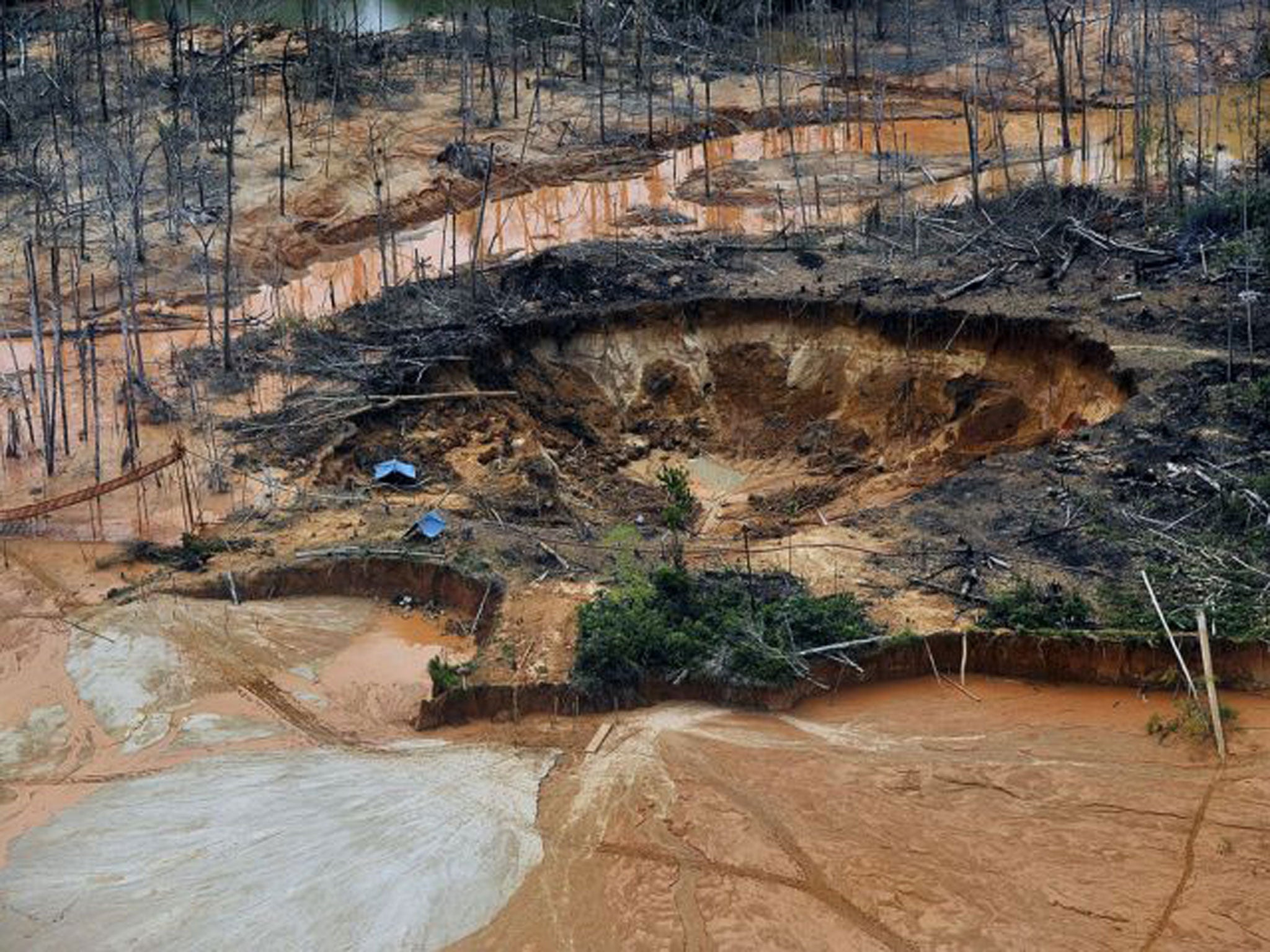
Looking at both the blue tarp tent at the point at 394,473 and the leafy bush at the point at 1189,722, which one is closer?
the leafy bush at the point at 1189,722

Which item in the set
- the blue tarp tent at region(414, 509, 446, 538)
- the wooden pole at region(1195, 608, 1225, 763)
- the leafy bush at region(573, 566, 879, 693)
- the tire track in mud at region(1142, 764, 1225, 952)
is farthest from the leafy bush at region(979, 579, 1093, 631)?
the blue tarp tent at region(414, 509, 446, 538)

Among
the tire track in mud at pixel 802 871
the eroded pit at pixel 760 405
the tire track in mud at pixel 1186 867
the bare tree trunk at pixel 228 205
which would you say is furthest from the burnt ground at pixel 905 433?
the tire track in mud at pixel 802 871

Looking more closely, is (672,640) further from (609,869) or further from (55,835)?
(55,835)

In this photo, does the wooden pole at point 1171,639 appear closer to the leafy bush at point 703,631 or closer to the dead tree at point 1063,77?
the leafy bush at point 703,631

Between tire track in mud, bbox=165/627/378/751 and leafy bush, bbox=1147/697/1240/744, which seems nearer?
leafy bush, bbox=1147/697/1240/744

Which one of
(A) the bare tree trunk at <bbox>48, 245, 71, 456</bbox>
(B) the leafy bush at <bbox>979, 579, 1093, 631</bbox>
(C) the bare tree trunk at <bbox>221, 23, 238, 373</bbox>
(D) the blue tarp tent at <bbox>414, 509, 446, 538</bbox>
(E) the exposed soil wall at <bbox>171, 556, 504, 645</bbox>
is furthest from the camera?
(C) the bare tree trunk at <bbox>221, 23, 238, 373</bbox>

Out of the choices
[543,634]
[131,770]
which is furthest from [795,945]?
[131,770]

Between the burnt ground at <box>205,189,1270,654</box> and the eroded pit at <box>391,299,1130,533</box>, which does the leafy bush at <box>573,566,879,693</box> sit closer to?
the burnt ground at <box>205,189,1270,654</box>
